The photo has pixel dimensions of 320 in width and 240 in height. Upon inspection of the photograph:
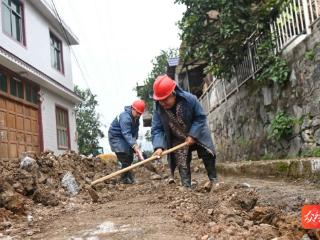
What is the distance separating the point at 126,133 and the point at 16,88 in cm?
660

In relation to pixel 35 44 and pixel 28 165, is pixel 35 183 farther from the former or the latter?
pixel 35 44

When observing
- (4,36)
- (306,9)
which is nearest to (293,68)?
(306,9)

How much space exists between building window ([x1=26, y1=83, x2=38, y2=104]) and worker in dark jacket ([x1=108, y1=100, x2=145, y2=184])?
637 centimetres

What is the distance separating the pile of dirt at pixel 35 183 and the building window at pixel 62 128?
693 centimetres

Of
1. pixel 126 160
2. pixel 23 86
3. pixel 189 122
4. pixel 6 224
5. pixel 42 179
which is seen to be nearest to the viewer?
pixel 6 224

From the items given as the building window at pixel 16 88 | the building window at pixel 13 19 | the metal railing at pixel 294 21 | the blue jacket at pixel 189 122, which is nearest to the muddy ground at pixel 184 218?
the blue jacket at pixel 189 122

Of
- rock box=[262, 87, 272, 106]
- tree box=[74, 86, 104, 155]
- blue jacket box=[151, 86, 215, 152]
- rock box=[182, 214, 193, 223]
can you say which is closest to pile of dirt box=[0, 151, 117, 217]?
blue jacket box=[151, 86, 215, 152]

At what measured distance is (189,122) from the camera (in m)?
5.84

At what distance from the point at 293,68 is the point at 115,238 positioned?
586 centimetres

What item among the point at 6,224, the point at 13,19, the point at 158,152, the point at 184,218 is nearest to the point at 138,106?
the point at 158,152

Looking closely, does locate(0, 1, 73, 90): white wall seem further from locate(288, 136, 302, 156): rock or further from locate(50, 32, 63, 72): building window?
locate(288, 136, 302, 156): rock

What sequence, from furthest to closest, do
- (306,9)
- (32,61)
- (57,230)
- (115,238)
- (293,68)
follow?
(32,61) < (293,68) < (306,9) < (57,230) < (115,238)

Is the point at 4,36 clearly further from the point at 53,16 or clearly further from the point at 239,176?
the point at 239,176

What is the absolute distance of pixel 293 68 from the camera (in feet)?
26.7
